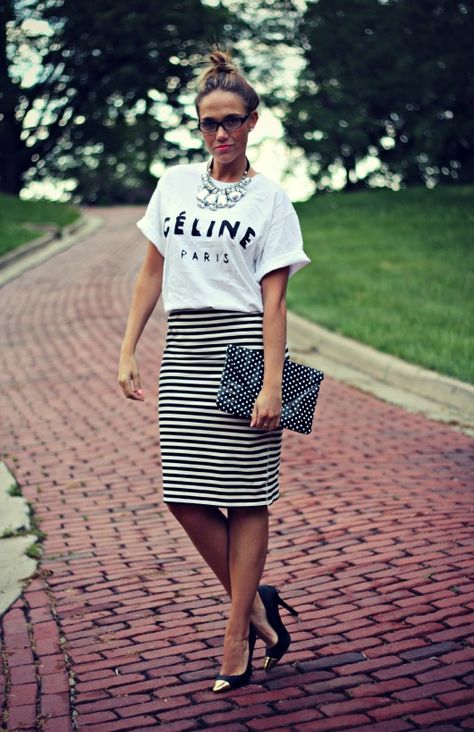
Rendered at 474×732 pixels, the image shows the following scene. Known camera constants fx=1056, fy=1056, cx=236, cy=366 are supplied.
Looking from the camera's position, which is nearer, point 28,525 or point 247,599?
point 247,599

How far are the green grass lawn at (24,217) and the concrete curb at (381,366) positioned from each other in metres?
9.31

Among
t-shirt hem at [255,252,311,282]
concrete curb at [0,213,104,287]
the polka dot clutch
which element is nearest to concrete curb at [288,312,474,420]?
the polka dot clutch

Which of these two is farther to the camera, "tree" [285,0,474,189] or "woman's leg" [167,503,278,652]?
"tree" [285,0,474,189]

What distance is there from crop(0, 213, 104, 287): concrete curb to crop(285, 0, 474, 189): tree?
8.52m

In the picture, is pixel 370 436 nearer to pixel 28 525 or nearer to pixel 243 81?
pixel 28 525

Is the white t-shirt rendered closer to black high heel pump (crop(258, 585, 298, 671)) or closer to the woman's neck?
the woman's neck

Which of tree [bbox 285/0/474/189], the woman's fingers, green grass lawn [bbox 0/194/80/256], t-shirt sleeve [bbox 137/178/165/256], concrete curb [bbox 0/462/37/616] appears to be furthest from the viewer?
tree [bbox 285/0/474/189]

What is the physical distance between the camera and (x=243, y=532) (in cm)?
352

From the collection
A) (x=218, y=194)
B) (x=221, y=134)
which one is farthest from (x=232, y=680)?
(x=221, y=134)

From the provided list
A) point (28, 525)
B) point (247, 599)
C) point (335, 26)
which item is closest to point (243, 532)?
point (247, 599)

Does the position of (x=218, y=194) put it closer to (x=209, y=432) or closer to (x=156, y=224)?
(x=156, y=224)

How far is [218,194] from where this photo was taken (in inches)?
138

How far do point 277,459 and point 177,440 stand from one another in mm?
350

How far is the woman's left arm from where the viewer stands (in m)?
3.38
